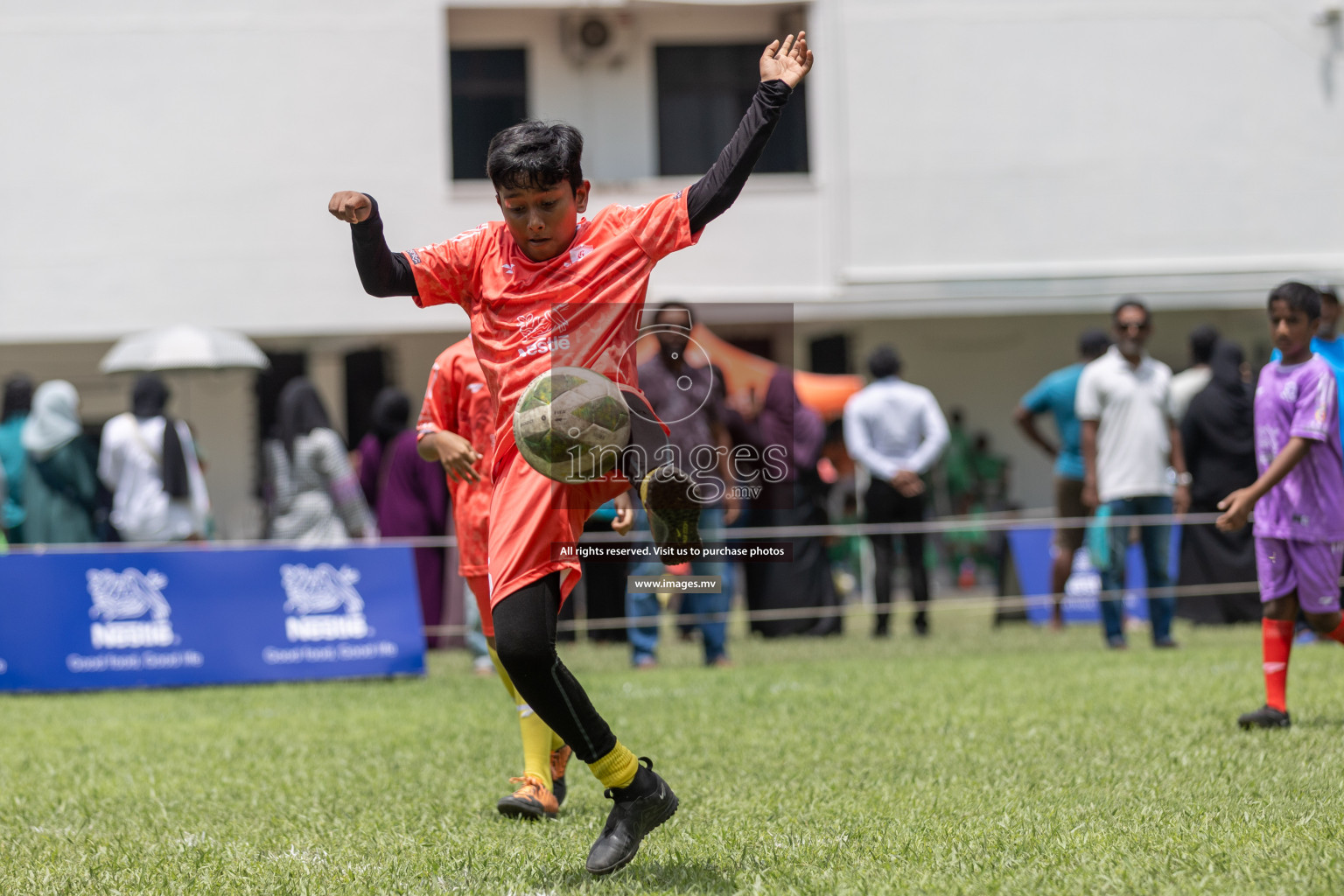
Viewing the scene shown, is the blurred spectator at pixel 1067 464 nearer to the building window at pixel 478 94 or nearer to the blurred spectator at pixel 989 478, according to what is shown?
the blurred spectator at pixel 989 478

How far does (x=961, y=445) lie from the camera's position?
19.9m

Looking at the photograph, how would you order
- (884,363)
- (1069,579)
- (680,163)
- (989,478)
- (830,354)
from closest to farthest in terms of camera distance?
(884,363), (1069,579), (989,478), (680,163), (830,354)

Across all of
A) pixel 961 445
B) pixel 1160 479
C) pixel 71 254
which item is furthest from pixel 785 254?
pixel 1160 479

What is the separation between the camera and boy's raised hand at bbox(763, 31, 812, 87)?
13.5 feet

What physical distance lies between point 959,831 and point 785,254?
16.5 meters

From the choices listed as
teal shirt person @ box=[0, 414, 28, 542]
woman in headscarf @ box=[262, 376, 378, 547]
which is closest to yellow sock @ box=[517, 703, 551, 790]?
woman in headscarf @ box=[262, 376, 378, 547]

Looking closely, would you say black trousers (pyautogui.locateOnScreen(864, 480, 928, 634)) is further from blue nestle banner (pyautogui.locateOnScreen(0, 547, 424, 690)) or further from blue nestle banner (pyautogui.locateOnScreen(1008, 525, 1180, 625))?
blue nestle banner (pyautogui.locateOnScreen(0, 547, 424, 690))

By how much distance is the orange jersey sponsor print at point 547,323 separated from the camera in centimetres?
416

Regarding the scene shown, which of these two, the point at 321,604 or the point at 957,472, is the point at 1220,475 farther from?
the point at 957,472

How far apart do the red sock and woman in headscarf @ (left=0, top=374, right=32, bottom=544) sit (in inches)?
359

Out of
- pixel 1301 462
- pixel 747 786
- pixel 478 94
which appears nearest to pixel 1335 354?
pixel 1301 462

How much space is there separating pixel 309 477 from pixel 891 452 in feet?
14.2

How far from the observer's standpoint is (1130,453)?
1051cm

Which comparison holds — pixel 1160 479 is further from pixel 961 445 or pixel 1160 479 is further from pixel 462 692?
pixel 961 445
